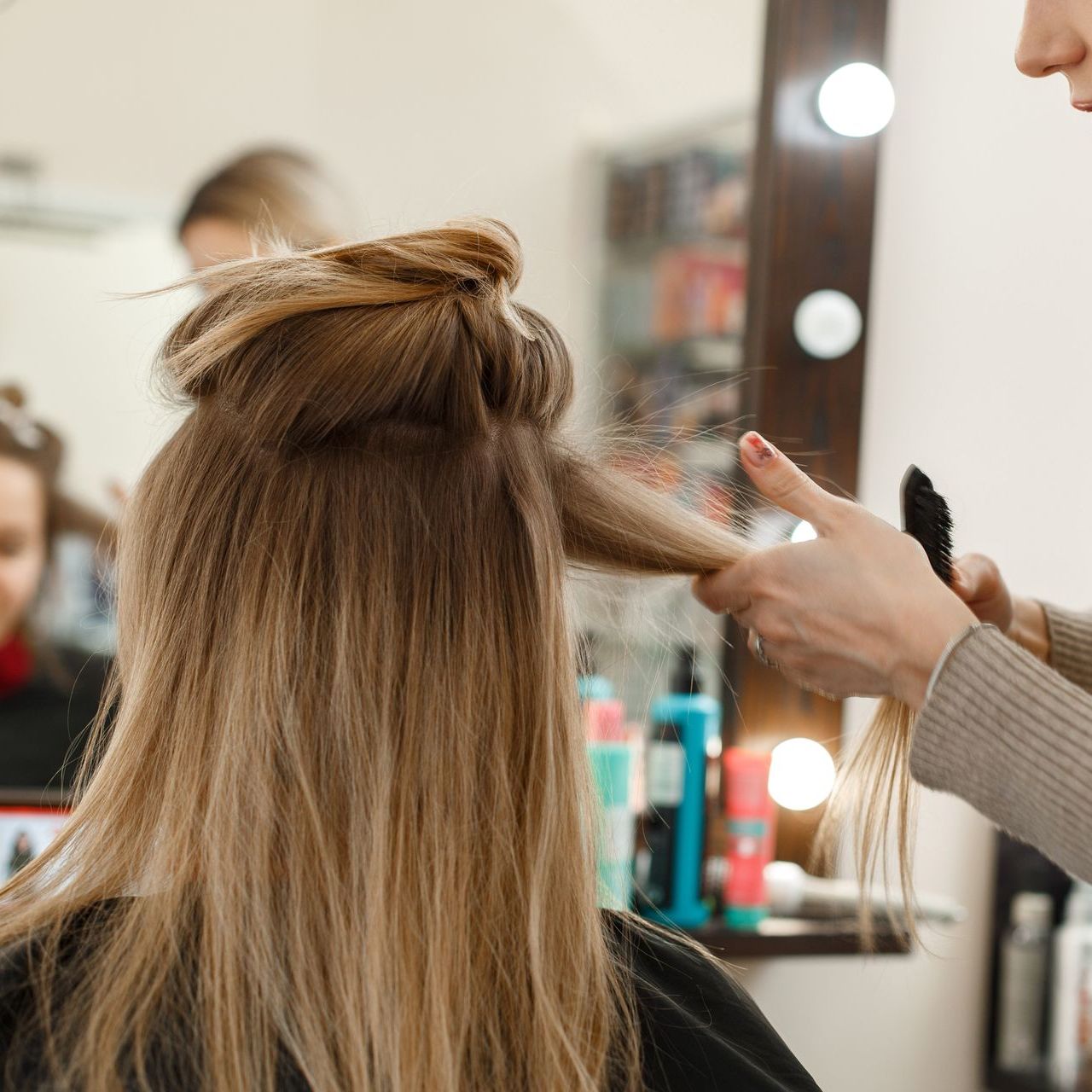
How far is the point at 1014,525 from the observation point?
1.91m

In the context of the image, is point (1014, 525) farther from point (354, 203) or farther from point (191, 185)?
point (191, 185)

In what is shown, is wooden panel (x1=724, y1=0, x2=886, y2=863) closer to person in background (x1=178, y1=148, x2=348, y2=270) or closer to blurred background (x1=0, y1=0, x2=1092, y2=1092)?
blurred background (x1=0, y1=0, x2=1092, y2=1092)

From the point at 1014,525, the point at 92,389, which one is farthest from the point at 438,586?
the point at 1014,525

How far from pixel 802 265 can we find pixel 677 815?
782 millimetres

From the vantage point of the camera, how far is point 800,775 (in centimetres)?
181

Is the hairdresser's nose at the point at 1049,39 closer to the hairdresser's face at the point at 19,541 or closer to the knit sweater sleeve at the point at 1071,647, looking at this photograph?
the knit sweater sleeve at the point at 1071,647

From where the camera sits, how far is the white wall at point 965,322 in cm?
187

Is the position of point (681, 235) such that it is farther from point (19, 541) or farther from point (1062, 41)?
point (19, 541)

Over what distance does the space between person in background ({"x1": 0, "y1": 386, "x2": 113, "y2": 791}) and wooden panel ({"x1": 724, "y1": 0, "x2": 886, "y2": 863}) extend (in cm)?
86

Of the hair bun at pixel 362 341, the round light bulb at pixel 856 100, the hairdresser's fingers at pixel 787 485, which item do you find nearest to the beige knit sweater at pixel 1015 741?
the hairdresser's fingers at pixel 787 485

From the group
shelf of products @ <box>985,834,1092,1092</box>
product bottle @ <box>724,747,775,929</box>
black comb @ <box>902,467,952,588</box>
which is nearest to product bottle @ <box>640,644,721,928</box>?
product bottle @ <box>724,747,775,929</box>

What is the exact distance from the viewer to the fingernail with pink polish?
945 mm

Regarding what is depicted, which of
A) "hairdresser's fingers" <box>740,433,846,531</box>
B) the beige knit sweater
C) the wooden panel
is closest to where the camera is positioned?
the beige knit sweater

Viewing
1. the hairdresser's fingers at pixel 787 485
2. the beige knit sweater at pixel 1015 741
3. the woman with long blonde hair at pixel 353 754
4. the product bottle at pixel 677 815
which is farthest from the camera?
the product bottle at pixel 677 815
